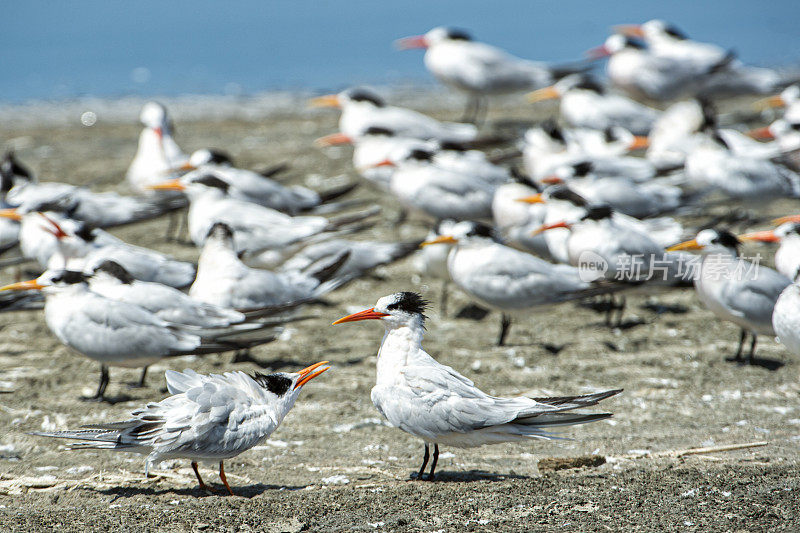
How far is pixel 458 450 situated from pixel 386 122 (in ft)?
19.1

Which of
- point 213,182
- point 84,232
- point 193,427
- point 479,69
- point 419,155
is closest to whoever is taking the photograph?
point 193,427

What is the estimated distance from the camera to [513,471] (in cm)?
382

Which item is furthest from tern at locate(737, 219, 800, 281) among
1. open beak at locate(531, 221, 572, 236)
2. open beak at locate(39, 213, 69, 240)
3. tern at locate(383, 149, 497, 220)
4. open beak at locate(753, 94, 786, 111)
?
open beak at locate(753, 94, 786, 111)

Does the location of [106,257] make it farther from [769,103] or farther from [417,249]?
[769,103]

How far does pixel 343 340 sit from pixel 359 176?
3.67 m

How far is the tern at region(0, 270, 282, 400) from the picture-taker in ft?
15.0

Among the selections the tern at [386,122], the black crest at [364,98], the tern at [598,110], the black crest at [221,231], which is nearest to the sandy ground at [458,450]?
the black crest at [221,231]

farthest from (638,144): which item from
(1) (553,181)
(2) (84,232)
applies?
(2) (84,232)

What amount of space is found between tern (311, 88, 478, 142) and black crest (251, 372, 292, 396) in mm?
5574

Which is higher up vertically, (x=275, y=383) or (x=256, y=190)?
(x=275, y=383)

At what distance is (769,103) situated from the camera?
36.7 ft

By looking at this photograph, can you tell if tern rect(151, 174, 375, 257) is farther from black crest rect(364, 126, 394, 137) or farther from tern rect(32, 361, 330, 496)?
tern rect(32, 361, 330, 496)

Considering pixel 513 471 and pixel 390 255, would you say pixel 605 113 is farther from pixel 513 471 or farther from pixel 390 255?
pixel 513 471

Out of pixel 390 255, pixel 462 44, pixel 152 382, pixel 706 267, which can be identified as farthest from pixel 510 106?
pixel 152 382
